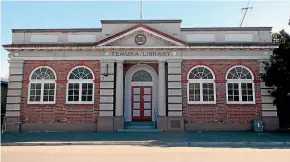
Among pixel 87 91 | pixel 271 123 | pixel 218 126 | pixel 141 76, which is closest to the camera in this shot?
pixel 271 123

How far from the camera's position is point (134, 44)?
16250 millimetres

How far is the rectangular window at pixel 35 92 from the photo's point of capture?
16234mm

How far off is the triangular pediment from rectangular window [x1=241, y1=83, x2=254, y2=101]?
4362 millimetres

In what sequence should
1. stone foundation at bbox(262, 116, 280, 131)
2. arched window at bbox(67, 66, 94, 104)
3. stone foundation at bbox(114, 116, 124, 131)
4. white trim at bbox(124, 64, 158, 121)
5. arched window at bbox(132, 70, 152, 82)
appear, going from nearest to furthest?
stone foundation at bbox(262, 116, 280, 131) < stone foundation at bbox(114, 116, 124, 131) < arched window at bbox(67, 66, 94, 104) < white trim at bbox(124, 64, 158, 121) < arched window at bbox(132, 70, 152, 82)

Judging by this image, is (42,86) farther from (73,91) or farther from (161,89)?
(161,89)

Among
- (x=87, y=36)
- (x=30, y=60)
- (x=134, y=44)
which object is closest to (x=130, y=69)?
(x=134, y=44)

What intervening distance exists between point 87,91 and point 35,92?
10.4 feet

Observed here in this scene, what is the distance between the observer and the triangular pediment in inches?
631

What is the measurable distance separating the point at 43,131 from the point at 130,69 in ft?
21.0

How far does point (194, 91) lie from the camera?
16125 millimetres

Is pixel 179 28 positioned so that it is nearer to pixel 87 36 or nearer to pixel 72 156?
pixel 87 36

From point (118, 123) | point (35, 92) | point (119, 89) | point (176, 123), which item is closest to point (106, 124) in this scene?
point (118, 123)

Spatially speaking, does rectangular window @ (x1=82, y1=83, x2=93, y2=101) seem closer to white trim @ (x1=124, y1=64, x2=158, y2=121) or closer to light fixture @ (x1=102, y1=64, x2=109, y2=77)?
light fixture @ (x1=102, y1=64, x2=109, y2=77)

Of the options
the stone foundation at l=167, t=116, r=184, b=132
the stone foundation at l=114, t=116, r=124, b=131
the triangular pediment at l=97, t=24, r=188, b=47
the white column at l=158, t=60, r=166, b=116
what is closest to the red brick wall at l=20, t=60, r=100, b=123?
the stone foundation at l=114, t=116, r=124, b=131
